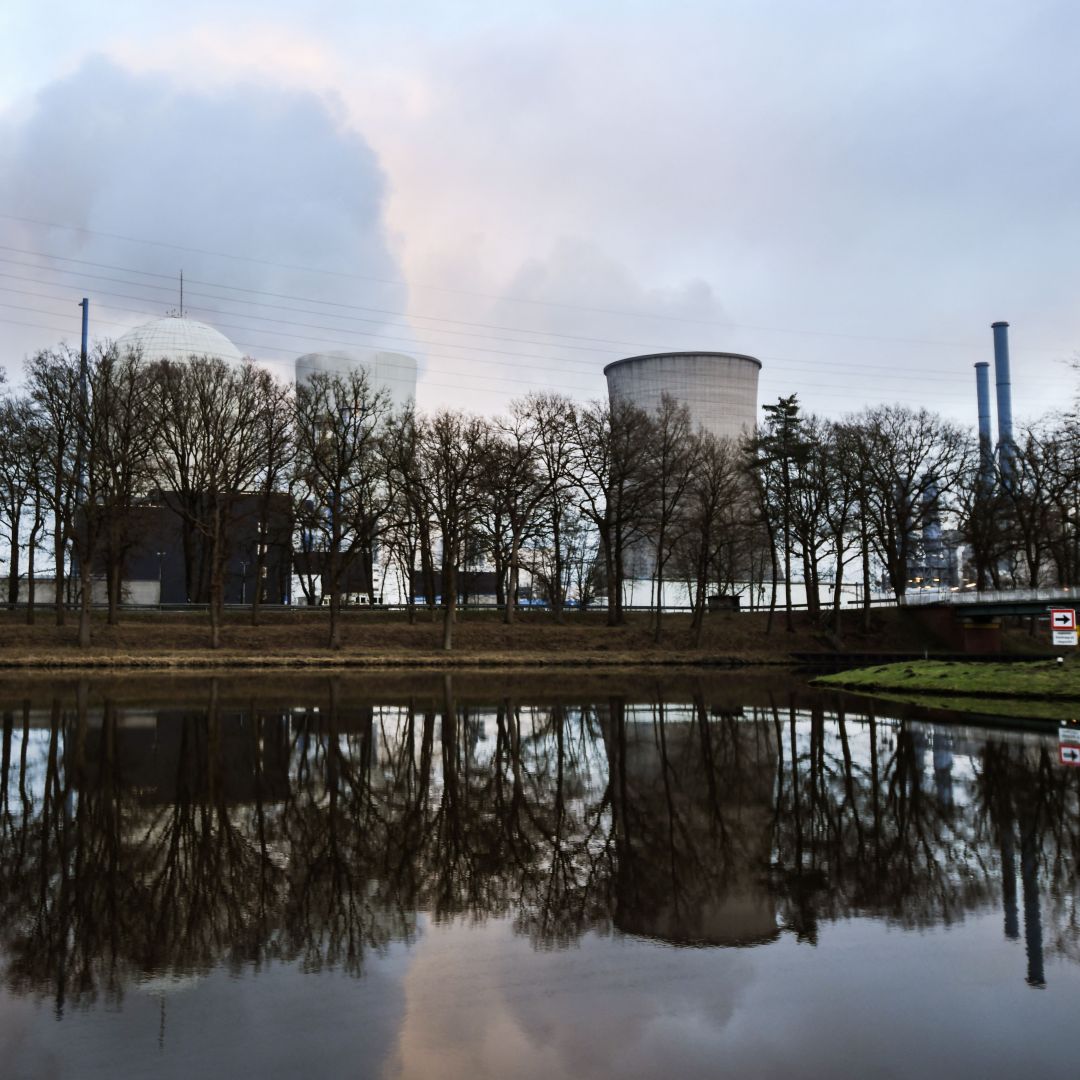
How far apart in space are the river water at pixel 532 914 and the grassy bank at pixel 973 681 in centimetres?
1682

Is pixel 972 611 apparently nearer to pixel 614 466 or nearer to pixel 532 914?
pixel 614 466

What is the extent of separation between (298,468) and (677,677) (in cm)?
2270

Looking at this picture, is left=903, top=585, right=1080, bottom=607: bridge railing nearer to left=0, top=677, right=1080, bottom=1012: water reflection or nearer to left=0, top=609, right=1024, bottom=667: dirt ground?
left=0, top=609, right=1024, bottom=667: dirt ground

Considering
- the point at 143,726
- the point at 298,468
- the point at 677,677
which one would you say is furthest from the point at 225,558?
the point at 143,726

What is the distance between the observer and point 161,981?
697 cm

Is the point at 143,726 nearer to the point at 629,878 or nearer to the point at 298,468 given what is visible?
the point at 629,878

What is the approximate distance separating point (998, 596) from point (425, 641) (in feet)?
104

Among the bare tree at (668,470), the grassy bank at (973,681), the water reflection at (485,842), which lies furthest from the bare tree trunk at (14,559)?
the grassy bank at (973,681)

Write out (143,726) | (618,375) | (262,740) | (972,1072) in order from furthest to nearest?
(618,375) → (143,726) → (262,740) → (972,1072)

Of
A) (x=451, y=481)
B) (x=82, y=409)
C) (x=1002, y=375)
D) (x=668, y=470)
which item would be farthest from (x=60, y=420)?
(x=1002, y=375)

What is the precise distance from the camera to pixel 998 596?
58.1m

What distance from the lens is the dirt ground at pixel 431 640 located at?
4450cm

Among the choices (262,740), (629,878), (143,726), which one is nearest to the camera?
(629,878)

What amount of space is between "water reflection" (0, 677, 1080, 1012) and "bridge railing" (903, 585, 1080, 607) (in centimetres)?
3326
